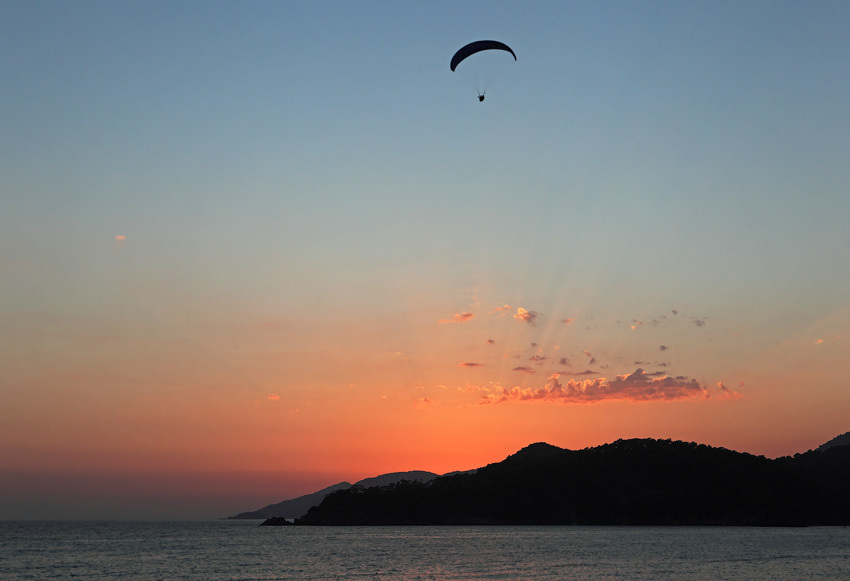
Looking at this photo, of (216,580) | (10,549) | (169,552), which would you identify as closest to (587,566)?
(216,580)

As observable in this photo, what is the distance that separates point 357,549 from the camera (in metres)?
129

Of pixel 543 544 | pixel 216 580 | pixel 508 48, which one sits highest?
pixel 508 48

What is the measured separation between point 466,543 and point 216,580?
7222cm

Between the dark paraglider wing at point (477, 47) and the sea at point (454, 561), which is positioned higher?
the dark paraglider wing at point (477, 47)

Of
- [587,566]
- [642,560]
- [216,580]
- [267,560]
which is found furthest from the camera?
[267,560]

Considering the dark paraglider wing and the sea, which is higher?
the dark paraglider wing

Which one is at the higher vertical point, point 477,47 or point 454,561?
point 477,47

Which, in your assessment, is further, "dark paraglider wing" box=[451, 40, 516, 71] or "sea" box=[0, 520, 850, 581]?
"sea" box=[0, 520, 850, 581]

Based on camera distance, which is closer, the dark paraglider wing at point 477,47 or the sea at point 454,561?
the dark paraglider wing at point 477,47

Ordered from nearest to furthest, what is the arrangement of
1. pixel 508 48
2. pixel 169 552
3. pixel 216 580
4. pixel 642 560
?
1. pixel 508 48
2. pixel 216 580
3. pixel 642 560
4. pixel 169 552

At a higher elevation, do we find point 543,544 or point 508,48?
point 508,48

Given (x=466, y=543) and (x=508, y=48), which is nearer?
(x=508, y=48)

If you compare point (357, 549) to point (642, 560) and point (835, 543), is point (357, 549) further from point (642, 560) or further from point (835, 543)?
point (835, 543)

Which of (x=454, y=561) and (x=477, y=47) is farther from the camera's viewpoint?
(x=454, y=561)
